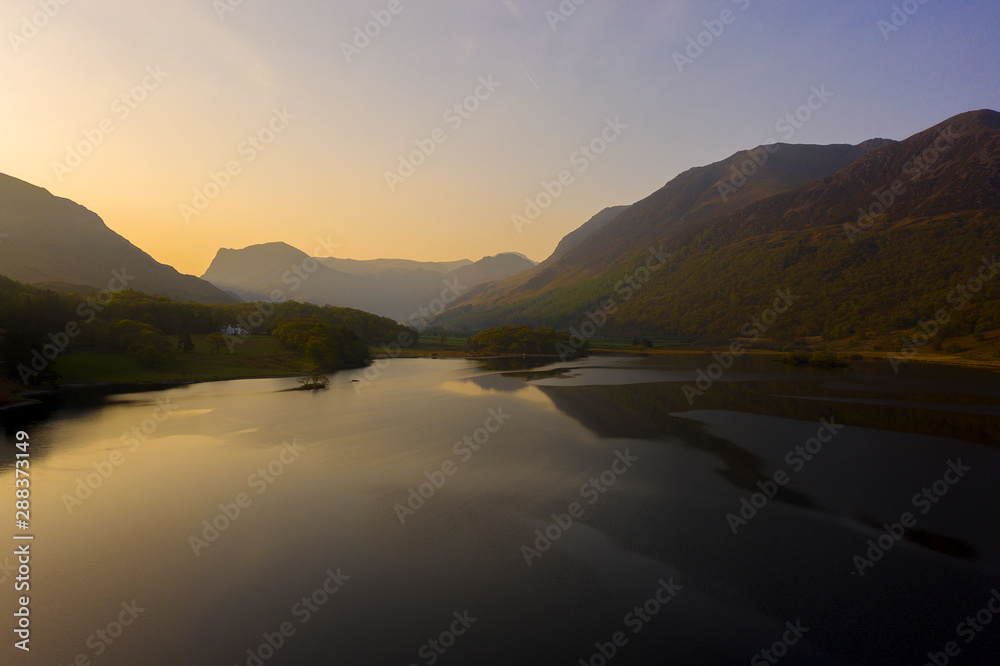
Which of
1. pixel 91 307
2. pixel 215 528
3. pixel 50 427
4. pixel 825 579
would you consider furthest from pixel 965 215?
pixel 91 307

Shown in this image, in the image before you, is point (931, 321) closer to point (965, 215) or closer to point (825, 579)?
point (965, 215)

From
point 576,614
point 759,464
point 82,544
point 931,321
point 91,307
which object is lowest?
point 931,321
